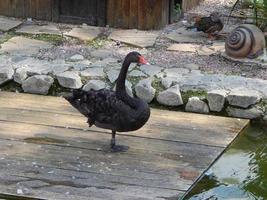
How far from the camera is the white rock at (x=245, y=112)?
5.98 meters

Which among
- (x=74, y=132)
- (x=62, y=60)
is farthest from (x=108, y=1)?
(x=74, y=132)

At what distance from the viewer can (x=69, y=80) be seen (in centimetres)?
634

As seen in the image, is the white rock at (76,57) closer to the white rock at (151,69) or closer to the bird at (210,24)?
the white rock at (151,69)

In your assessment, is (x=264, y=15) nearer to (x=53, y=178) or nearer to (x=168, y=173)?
(x=168, y=173)

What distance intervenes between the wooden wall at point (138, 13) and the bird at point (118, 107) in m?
2.87

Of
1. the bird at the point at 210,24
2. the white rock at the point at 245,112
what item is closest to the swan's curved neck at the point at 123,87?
the white rock at the point at 245,112

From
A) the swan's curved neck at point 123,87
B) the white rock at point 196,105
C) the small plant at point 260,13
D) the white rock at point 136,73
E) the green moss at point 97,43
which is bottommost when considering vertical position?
the white rock at point 196,105

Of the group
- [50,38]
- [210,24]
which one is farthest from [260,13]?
[50,38]

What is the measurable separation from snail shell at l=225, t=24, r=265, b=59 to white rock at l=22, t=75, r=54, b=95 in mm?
1804

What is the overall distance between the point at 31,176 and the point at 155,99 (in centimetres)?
182

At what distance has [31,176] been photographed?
4.72 meters

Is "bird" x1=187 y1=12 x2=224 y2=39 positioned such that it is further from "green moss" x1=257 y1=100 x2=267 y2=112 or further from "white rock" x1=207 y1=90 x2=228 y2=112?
"green moss" x1=257 y1=100 x2=267 y2=112

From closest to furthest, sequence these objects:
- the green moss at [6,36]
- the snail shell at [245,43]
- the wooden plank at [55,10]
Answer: the snail shell at [245,43]
the green moss at [6,36]
the wooden plank at [55,10]

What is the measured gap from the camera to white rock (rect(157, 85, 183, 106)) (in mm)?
6113
